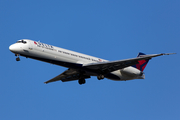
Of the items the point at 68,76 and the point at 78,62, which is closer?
the point at 78,62

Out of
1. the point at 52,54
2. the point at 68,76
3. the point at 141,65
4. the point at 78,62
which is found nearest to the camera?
the point at 52,54

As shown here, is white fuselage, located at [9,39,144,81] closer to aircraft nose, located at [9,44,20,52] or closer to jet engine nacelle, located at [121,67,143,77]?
aircraft nose, located at [9,44,20,52]

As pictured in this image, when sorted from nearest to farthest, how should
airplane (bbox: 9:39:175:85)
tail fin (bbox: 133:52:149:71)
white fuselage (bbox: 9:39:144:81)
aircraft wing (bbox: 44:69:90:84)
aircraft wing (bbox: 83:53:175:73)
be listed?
white fuselage (bbox: 9:39:144:81) → airplane (bbox: 9:39:175:85) → aircraft wing (bbox: 83:53:175:73) → aircraft wing (bbox: 44:69:90:84) → tail fin (bbox: 133:52:149:71)

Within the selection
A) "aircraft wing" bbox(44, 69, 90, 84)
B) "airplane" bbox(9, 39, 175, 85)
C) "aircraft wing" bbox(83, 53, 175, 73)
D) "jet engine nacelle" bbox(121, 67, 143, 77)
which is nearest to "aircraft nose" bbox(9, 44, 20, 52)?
"airplane" bbox(9, 39, 175, 85)

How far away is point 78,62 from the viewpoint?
29.5 meters

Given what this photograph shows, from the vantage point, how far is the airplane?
27688 millimetres

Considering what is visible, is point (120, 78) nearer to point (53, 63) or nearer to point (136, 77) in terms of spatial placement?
point (136, 77)

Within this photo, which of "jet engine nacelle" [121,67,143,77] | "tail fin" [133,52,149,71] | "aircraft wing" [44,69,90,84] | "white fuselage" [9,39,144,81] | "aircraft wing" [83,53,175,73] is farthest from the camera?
"tail fin" [133,52,149,71]

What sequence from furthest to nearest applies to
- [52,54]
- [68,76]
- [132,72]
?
[68,76] → [132,72] → [52,54]

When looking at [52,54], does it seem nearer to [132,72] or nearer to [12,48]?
[12,48]

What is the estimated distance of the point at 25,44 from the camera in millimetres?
27672

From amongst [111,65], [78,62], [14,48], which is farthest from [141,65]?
[14,48]

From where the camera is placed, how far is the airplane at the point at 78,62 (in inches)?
1090

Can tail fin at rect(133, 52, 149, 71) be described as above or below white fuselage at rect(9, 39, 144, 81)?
above
